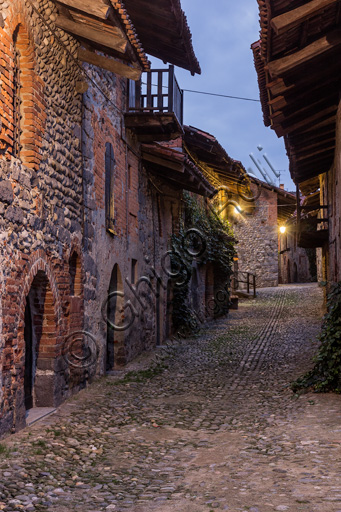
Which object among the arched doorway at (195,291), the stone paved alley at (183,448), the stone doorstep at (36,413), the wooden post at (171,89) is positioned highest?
the wooden post at (171,89)

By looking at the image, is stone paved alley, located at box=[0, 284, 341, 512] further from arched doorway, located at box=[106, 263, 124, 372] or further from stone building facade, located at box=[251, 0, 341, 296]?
stone building facade, located at box=[251, 0, 341, 296]

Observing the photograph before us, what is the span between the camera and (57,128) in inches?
271

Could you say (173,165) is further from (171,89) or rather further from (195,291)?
(195,291)

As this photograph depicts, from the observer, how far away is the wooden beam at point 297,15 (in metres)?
6.26

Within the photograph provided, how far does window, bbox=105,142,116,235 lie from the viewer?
9.56 m

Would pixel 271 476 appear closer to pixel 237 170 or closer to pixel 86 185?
pixel 86 185

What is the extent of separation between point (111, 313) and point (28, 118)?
5156mm

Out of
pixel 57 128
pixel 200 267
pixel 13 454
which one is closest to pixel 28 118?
pixel 57 128

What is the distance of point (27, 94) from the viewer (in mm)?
5961

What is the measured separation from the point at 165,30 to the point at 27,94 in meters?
5.33

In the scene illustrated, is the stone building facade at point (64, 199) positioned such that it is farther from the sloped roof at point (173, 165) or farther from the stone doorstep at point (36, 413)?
the sloped roof at point (173, 165)

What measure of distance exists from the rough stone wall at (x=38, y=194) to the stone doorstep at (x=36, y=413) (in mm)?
168

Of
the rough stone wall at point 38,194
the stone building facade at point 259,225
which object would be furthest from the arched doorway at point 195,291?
the stone building facade at point 259,225

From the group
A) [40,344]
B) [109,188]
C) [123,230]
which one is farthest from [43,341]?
[123,230]
